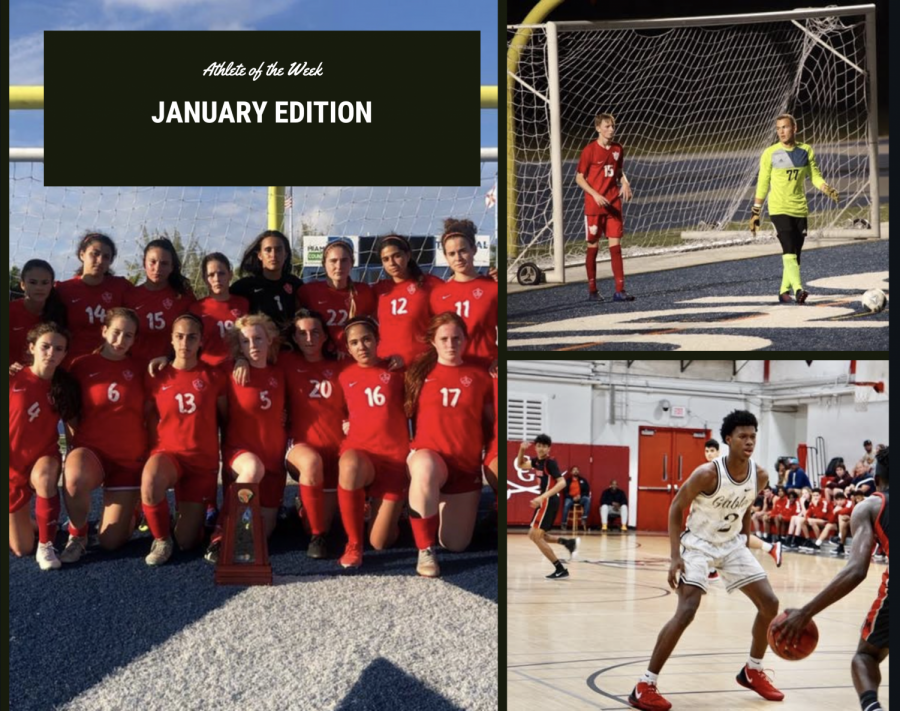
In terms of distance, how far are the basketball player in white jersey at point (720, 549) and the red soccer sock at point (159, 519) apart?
204 centimetres

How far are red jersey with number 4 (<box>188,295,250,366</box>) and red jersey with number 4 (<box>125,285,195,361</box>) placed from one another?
9cm

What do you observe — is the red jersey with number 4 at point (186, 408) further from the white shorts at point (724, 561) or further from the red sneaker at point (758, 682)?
the red sneaker at point (758, 682)

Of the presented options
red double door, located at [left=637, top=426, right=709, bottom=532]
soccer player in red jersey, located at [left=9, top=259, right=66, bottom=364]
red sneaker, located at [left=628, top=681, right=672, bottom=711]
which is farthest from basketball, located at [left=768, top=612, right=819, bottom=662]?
soccer player in red jersey, located at [left=9, top=259, right=66, bottom=364]

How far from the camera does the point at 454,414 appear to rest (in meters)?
4.11

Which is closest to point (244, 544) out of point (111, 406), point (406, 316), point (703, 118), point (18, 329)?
point (111, 406)

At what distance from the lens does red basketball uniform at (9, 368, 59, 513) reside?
3.99 metres

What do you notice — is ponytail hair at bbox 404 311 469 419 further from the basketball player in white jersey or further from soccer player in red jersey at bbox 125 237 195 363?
the basketball player in white jersey

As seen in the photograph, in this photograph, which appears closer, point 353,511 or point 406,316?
point 353,511

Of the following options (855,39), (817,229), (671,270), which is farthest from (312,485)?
(855,39)

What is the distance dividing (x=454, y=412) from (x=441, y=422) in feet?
0.24

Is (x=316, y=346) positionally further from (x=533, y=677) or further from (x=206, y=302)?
(x=533, y=677)

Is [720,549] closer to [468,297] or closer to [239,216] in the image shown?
[468,297]

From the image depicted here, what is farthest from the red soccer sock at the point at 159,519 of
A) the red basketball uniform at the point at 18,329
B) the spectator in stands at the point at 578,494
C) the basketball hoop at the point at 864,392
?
the basketball hoop at the point at 864,392

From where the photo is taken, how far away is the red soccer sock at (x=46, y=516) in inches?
156
